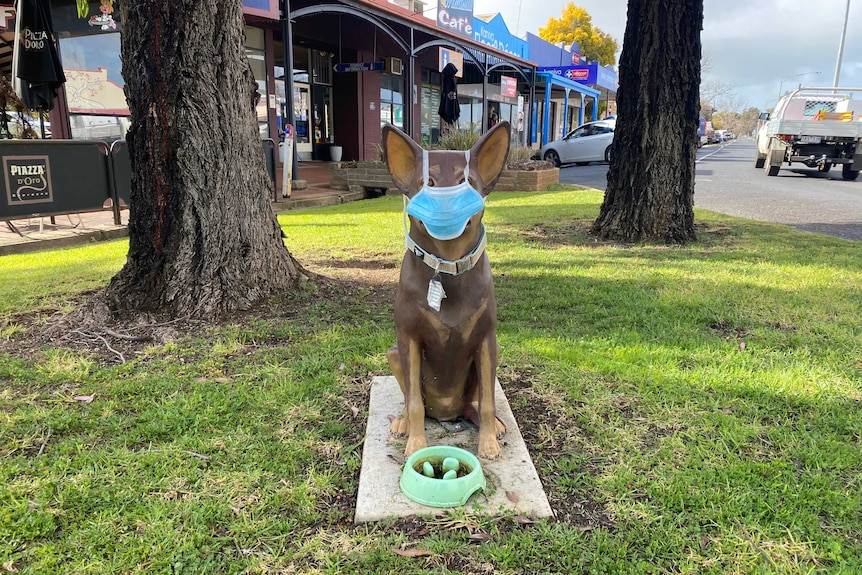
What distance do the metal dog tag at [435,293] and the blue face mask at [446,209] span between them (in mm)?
214

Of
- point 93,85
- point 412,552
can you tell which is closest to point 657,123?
point 412,552

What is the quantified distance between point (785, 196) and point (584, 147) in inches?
391

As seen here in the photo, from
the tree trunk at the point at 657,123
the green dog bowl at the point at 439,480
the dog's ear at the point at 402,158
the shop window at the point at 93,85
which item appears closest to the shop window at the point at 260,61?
the shop window at the point at 93,85

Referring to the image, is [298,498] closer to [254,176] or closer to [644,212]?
[254,176]

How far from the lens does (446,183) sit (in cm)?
227

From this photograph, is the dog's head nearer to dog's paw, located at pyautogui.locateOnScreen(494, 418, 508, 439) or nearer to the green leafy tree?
dog's paw, located at pyautogui.locateOnScreen(494, 418, 508, 439)

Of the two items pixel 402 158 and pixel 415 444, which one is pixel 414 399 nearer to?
pixel 415 444

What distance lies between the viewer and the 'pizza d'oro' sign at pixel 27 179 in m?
6.99

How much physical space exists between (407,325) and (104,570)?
1378 mm

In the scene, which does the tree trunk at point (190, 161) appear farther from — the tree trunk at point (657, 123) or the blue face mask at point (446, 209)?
the tree trunk at point (657, 123)

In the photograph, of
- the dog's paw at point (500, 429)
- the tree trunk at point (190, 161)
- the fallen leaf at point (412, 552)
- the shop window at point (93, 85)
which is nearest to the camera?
the fallen leaf at point (412, 552)

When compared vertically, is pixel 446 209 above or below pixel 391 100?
below

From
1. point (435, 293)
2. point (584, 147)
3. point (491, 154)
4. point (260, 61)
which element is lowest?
point (435, 293)

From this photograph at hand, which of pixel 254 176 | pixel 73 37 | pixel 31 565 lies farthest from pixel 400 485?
pixel 73 37
